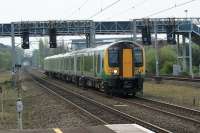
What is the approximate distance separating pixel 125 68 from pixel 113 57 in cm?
97

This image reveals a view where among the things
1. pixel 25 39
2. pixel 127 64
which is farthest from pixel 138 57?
pixel 25 39

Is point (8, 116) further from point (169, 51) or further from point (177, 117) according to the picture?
point (169, 51)

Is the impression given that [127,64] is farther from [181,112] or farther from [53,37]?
[53,37]

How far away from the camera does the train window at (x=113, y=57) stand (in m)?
31.0

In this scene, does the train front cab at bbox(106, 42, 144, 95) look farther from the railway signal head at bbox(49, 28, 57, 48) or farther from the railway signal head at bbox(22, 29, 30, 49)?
the railway signal head at bbox(49, 28, 57, 48)

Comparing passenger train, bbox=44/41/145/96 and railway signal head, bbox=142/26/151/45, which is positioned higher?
railway signal head, bbox=142/26/151/45

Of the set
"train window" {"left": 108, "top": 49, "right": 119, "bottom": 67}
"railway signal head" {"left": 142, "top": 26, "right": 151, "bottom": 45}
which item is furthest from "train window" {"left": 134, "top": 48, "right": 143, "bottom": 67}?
"railway signal head" {"left": 142, "top": 26, "right": 151, "bottom": 45}

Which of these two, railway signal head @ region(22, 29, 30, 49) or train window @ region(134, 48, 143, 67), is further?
railway signal head @ region(22, 29, 30, 49)

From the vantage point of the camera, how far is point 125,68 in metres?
30.8

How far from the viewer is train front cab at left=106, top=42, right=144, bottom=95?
101ft

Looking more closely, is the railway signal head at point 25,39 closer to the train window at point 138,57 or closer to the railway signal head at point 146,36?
the railway signal head at point 146,36

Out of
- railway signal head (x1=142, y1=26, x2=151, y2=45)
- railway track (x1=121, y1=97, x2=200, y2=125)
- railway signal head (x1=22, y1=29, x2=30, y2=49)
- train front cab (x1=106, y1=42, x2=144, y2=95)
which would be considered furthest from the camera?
railway signal head (x1=22, y1=29, x2=30, y2=49)

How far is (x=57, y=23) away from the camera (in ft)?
217

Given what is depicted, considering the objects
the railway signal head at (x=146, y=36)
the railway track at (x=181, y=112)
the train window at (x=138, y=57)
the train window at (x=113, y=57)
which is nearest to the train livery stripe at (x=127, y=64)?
the train window at (x=138, y=57)
